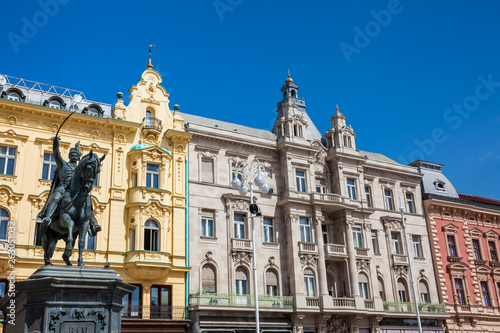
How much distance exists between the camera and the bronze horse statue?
13.5 m

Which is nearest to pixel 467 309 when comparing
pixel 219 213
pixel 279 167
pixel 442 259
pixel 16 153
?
pixel 442 259

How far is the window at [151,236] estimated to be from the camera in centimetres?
3234

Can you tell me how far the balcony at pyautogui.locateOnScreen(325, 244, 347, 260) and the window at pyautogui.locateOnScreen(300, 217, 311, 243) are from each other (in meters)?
1.58

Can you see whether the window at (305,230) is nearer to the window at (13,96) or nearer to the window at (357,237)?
the window at (357,237)

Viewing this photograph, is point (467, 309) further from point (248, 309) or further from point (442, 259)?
point (248, 309)

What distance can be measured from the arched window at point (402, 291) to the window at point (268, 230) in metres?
12.2

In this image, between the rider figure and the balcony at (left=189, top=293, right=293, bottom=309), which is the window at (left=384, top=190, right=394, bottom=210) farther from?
the rider figure

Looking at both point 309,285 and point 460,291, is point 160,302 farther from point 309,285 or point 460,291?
point 460,291

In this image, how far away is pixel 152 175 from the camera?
1344 inches

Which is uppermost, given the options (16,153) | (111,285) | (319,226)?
(16,153)

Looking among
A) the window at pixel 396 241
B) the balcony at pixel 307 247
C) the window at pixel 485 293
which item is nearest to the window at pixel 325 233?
the balcony at pixel 307 247

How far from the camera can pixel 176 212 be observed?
34.4 metres

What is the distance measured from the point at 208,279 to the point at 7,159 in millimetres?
14430

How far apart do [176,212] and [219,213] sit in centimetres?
353
